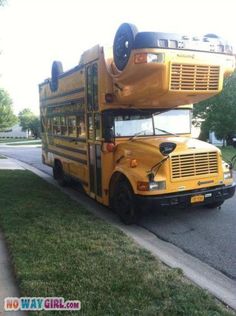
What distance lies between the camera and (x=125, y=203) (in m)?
6.96

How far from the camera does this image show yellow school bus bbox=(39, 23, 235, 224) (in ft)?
20.6

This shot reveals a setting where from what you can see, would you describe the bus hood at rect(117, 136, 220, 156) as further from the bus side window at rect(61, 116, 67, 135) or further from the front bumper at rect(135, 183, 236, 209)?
the bus side window at rect(61, 116, 67, 135)

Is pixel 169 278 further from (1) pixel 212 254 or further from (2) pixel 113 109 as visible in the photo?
(2) pixel 113 109

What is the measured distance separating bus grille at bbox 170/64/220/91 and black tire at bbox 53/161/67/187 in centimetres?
513

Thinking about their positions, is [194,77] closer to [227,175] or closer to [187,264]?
[227,175]

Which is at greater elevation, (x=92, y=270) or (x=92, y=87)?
(x=92, y=87)

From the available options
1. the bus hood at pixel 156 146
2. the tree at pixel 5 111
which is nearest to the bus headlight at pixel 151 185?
the bus hood at pixel 156 146

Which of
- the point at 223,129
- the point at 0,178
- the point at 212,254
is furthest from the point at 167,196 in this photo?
the point at 223,129

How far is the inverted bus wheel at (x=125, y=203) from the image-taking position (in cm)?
677

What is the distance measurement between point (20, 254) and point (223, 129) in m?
24.3

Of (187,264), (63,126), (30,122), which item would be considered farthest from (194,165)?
(30,122)

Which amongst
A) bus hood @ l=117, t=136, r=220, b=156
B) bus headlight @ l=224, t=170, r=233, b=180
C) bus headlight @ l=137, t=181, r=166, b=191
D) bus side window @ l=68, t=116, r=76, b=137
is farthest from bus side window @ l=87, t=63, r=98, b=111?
bus headlight @ l=224, t=170, r=233, b=180

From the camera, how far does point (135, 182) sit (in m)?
6.57

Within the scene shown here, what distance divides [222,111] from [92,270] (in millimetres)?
24246
